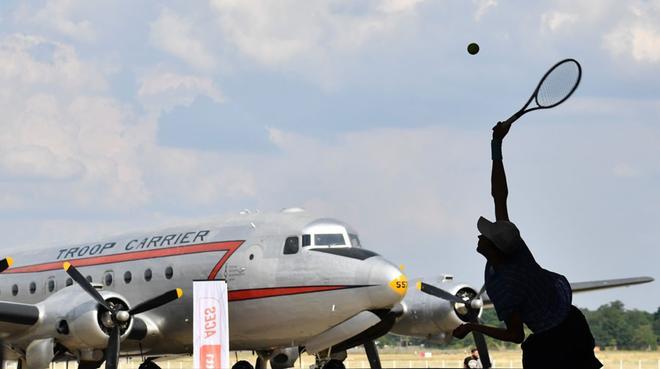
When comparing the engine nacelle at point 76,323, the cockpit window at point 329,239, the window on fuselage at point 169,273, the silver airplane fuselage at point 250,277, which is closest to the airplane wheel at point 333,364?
the silver airplane fuselage at point 250,277

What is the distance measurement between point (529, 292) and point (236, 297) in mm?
19696

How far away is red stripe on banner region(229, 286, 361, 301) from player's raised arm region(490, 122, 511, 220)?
17.4 m

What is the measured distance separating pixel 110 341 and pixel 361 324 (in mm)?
5707

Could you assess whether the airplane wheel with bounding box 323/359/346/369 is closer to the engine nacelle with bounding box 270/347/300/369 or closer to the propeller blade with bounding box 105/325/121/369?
the engine nacelle with bounding box 270/347/300/369

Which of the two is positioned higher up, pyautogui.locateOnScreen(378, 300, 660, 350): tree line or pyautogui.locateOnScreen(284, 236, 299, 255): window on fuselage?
pyautogui.locateOnScreen(378, 300, 660, 350): tree line

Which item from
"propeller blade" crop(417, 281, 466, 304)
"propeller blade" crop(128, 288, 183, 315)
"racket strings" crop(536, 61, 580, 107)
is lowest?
"racket strings" crop(536, 61, 580, 107)

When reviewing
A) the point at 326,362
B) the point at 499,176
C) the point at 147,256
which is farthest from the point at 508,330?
the point at 147,256

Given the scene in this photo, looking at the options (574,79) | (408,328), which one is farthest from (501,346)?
(574,79)

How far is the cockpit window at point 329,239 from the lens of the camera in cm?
2355

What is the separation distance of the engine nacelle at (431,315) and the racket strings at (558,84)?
22.0 m

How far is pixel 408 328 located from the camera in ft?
93.5

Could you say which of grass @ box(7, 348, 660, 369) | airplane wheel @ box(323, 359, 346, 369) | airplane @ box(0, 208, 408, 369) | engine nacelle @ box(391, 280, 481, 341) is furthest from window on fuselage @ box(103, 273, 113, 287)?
grass @ box(7, 348, 660, 369)

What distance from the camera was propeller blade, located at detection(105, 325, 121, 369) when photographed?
918 inches

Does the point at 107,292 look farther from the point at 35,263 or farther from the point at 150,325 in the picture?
the point at 35,263
